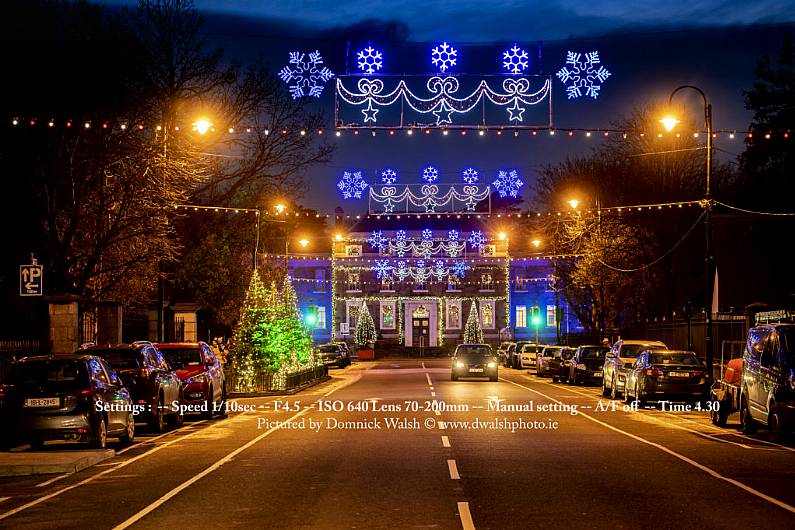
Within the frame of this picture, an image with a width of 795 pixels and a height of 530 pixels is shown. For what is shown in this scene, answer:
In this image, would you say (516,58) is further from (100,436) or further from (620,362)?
(100,436)

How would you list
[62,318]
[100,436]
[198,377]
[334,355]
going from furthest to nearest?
[334,355]
[62,318]
[198,377]
[100,436]

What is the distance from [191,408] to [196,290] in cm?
2641

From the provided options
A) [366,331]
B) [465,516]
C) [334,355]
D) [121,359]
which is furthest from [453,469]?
[366,331]

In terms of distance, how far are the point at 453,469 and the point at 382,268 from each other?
268 ft

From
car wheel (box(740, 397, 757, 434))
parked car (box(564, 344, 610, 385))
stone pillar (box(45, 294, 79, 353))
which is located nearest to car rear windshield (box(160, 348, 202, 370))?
stone pillar (box(45, 294, 79, 353))

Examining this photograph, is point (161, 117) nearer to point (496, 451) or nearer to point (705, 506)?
point (496, 451)

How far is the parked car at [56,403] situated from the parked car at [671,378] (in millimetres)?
15912

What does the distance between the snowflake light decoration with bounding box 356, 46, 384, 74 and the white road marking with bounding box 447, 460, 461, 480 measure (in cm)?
1378

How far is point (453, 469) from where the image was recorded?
637 inches

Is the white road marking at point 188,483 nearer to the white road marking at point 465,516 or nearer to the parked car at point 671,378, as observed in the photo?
the white road marking at point 465,516

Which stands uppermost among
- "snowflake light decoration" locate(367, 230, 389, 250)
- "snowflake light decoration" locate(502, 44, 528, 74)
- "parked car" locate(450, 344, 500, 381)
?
"snowflake light decoration" locate(502, 44, 528, 74)

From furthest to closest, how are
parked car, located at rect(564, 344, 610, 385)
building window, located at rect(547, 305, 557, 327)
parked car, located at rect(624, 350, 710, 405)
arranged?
building window, located at rect(547, 305, 557, 327), parked car, located at rect(564, 344, 610, 385), parked car, located at rect(624, 350, 710, 405)

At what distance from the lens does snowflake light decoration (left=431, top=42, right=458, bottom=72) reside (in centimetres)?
2808

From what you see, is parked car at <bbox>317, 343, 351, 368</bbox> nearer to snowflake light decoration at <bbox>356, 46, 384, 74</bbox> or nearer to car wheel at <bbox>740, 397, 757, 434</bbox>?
snowflake light decoration at <bbox>356, 46, 384, 74</bbox>
